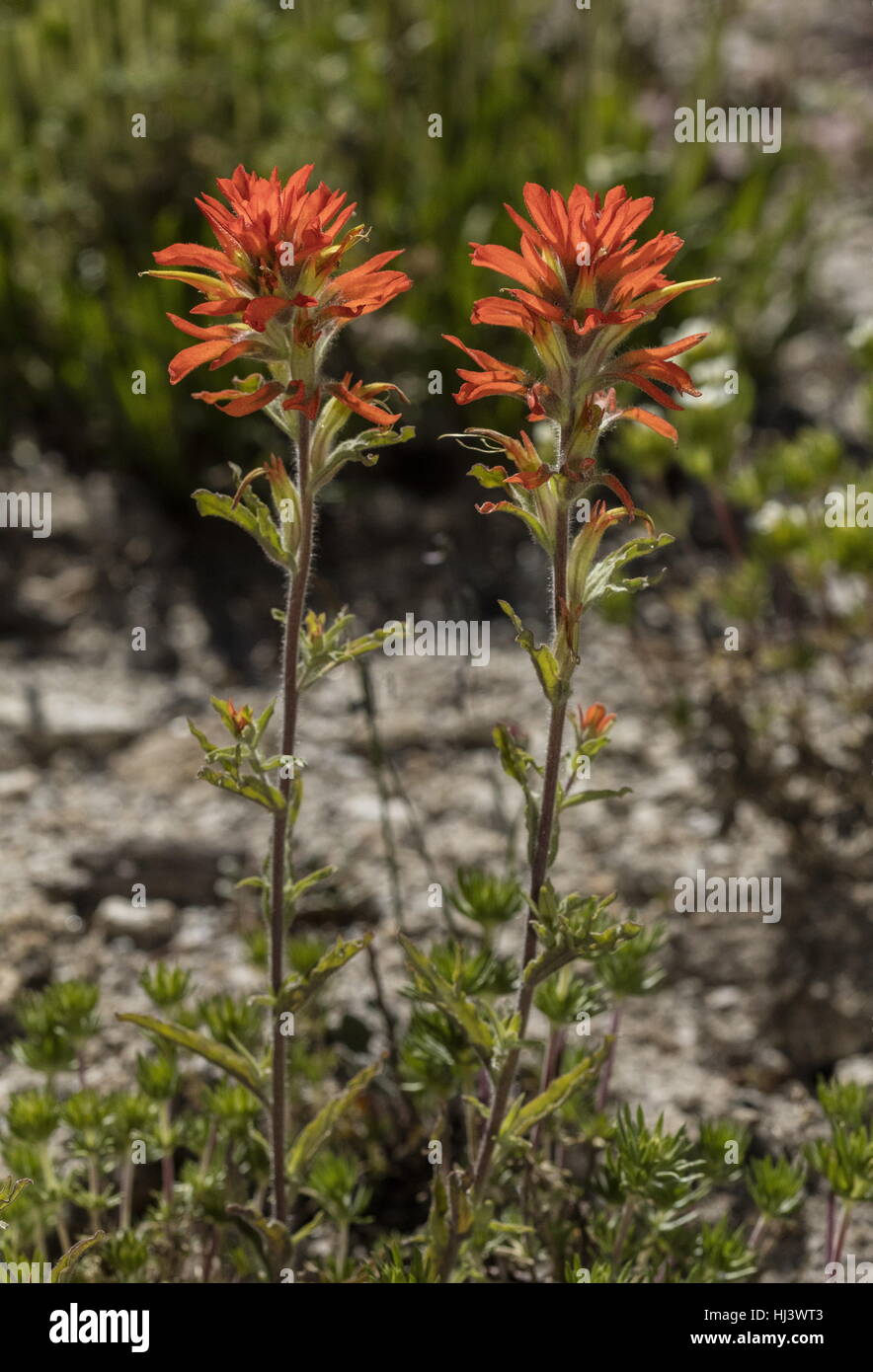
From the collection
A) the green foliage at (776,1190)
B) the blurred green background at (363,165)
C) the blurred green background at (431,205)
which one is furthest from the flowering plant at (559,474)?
the blurred green background at (363,165)

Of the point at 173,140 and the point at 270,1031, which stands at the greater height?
the point at 173,140

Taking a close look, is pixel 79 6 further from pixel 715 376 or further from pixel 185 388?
pixel 715 376

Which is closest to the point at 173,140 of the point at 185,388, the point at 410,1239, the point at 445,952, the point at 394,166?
the point at 394,166

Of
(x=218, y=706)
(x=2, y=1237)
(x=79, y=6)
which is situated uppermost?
(x=79, y=6)

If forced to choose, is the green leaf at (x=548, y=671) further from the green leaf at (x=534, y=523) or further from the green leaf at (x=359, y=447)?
the green leaf at (x=359, y=447)

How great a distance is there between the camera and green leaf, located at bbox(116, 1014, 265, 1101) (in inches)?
59.7

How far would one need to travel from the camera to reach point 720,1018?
7.97ft

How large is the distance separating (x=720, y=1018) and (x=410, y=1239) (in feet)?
2.98

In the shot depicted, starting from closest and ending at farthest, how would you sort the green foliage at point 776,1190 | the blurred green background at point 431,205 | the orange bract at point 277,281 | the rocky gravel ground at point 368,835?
1. the orange bract at point 277,281
2. the green foliage at point 776,1190
3. the rocky gravel ground at point 368,835
4. the blurred green background at point 431,205

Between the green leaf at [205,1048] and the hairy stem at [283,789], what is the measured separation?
0.12ft

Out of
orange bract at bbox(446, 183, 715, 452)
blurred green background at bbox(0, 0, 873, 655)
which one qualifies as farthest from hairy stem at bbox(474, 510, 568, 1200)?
blurred green background at bbox(0, 0, 873, 655)

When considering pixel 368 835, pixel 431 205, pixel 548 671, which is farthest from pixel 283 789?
pixel 431 205

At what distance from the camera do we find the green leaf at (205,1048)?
152cm

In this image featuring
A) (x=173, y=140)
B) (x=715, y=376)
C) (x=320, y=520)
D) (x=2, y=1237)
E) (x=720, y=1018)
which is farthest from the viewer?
(x=173, y=140)
